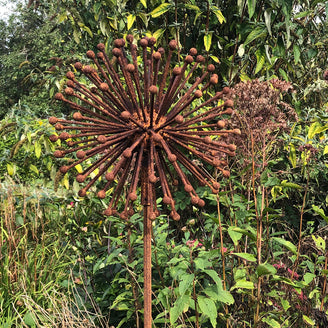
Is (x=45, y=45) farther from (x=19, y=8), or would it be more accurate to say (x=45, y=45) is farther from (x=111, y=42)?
(x=111, y=42)

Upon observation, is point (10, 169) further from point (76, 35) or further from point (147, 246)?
point (147, 246)

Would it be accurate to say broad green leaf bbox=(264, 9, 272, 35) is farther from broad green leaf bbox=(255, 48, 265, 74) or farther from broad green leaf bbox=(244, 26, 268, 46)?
broad green leaf bbox=(255, 48, 265, 74)

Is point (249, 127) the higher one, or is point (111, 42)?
point (111, 42)

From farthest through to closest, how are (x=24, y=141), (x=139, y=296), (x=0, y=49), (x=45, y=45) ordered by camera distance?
(x=0, y=49) < (x=45, y=45) < (x=24, y=141) < (x=139, y=296)

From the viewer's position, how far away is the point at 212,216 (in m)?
2.20

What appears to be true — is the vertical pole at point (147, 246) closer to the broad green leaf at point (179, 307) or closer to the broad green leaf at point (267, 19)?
the broad green leaf at point (179, 307)

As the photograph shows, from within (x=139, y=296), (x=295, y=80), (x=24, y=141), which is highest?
(x=295, y=80)

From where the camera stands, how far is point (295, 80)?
3744 millimetres

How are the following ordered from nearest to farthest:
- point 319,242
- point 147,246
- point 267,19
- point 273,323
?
point 147,246, point 273,323, point 319,242, point 267,19

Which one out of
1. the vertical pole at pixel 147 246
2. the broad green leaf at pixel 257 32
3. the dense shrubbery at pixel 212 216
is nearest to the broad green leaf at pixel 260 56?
the dense shrubbery at pixel 212 216

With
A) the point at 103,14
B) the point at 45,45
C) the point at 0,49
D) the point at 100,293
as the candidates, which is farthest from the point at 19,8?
the point at 100,293

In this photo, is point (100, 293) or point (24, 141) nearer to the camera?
point (100, 293)

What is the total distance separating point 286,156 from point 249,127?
143cm

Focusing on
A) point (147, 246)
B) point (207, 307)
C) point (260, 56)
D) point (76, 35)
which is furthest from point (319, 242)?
point (76, 35)
